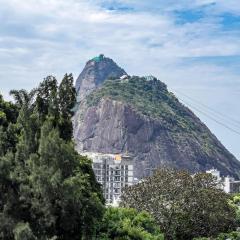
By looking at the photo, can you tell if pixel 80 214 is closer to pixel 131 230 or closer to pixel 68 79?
pixel 131 230

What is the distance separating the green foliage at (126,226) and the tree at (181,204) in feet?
13.9

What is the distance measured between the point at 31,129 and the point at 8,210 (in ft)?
10.4

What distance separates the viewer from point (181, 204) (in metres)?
30.4

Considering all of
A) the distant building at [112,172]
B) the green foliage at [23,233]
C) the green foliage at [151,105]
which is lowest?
the green foliage at [23,233]

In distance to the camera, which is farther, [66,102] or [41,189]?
[66,102]

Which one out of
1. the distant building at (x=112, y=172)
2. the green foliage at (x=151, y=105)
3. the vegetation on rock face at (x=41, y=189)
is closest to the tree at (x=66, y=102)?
the vegetation on rock face at (x=41, y=189)

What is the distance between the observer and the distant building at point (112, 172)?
110m

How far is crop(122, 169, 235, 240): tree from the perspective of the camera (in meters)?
30.3

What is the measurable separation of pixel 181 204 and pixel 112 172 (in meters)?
82.1

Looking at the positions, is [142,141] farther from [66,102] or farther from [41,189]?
[41,189]

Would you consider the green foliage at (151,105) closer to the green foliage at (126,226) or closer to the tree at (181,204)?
the tree at (181,204)

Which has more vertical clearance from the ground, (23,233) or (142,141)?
(142,141)

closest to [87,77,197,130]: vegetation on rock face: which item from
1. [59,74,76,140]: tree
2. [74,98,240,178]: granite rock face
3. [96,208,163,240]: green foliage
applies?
[74,98,240,178]: granite rock face

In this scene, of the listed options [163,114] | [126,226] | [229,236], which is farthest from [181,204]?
[163,114]
